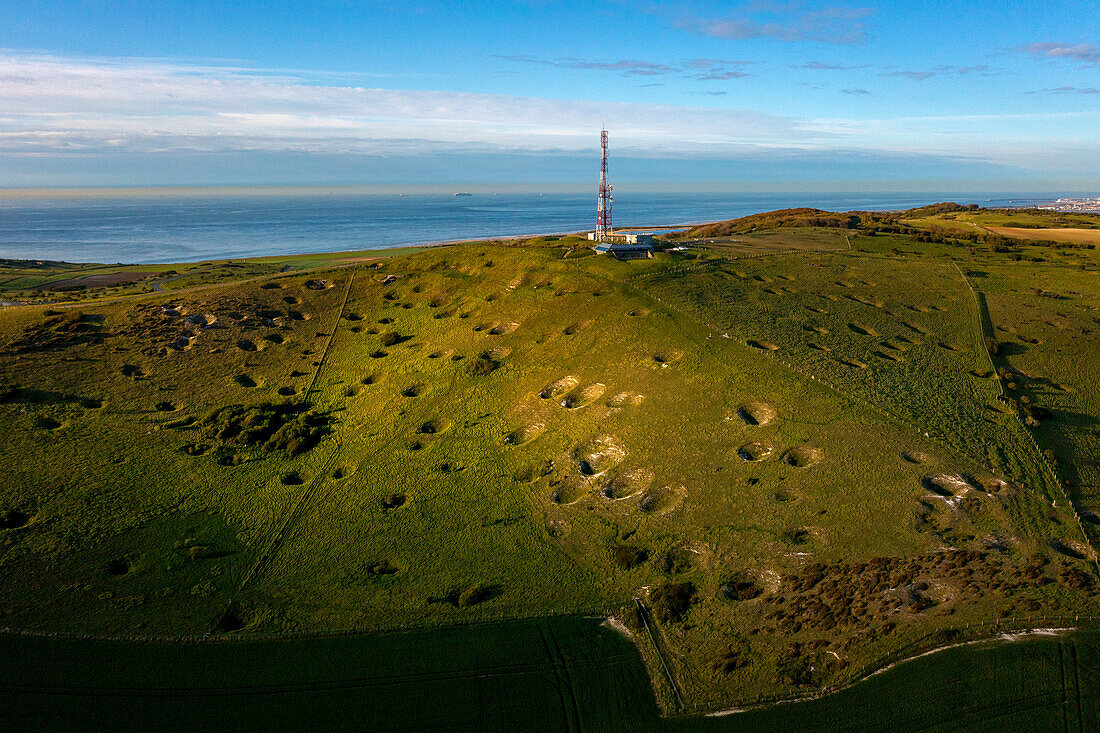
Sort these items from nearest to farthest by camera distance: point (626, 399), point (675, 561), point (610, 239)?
1. point (675, 561)
2. point (626, 399)
3. point (610, 239)

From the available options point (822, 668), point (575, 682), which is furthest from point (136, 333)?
point (822, 668)

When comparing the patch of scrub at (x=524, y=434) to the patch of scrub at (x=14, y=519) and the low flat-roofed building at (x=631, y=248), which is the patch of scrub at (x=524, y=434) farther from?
the low flat-roofed building at (x=631, y=248)

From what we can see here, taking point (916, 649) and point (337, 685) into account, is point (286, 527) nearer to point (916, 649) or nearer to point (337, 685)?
point (337, 685)

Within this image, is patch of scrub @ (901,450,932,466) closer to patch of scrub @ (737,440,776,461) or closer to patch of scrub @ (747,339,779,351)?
patch of scrub @ (737,440,776,461)

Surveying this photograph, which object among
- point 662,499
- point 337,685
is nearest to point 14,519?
point 337,685

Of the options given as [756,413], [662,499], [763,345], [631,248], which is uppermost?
[631,248]

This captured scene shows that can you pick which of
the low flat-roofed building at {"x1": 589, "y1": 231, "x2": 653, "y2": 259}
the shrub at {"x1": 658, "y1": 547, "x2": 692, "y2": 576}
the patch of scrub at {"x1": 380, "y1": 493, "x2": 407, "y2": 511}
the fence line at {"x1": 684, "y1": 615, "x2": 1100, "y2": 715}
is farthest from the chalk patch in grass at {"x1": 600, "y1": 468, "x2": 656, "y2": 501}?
the low flat-roofed building at {"x1": 589, "y1": 231, "x2": 653, "y2": 259}

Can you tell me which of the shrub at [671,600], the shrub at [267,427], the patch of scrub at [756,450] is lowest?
the shrub at [671,600]

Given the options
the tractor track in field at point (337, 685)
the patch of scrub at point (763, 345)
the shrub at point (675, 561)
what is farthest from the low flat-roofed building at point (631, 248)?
the tractor track in field at point (337, 685)

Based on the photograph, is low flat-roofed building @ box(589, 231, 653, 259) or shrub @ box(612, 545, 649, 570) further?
low flat-roofed building @ box(589, 231, 653, 259)
